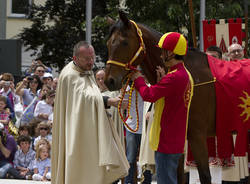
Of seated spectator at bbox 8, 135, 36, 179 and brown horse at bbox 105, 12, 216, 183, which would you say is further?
seated spectator at bbox 8, 135, 36, 179

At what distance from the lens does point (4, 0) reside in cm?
2061

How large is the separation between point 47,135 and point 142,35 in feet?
16.9

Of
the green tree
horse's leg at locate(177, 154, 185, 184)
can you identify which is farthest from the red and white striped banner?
the green tree

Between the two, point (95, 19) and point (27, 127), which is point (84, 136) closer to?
point (27, 127)

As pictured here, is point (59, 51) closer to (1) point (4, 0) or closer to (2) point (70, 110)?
(1) point (4, 0)

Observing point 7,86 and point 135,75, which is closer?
point 135,75

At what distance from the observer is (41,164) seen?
33.7ft

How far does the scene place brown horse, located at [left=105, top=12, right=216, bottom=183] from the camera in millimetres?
5930

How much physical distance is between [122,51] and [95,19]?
→ 14049 mm

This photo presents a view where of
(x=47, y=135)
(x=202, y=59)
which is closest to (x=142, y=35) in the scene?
(x=202, y=59)

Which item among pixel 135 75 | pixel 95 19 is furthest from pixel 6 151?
pixel 95 19

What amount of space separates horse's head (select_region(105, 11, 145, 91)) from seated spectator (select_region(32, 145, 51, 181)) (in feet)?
15.2

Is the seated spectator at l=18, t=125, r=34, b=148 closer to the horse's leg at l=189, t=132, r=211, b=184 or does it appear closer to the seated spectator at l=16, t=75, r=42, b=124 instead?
the seated spectator at l=16, t=75, r=42, b=124

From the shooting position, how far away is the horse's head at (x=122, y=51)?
585cm
